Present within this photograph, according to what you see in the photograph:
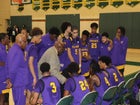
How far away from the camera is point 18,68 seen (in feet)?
16.7

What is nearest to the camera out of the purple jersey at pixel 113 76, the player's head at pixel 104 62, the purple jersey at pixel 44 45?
the purple jersey at pixel 113 76

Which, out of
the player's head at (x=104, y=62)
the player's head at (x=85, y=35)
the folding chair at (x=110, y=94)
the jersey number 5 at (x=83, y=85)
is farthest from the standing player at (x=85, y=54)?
the jersey number 5 at (x=83, y=85)

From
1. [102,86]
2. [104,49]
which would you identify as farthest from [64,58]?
[104,49]

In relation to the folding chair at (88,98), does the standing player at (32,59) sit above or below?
above

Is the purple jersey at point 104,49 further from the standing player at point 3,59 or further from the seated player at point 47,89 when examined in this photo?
the seated player at point 47,89

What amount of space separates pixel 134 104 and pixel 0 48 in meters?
2.95

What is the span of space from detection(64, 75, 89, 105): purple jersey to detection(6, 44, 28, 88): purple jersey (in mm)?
1050

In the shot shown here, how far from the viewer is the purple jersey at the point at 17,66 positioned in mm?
5004

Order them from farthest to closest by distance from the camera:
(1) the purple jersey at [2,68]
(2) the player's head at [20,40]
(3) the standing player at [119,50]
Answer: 1. (3) the standing player at [119,50]
2. (1) the purple jersey at [2,68]
3. (2) the player's head at [20,40]

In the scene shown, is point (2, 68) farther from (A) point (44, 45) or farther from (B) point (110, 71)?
(B) point (110, 71)

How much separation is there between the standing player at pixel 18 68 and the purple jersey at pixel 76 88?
106 centimetres

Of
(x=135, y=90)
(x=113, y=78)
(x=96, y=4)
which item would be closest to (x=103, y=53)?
(x=135, y=90)

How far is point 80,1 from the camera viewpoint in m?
19.1

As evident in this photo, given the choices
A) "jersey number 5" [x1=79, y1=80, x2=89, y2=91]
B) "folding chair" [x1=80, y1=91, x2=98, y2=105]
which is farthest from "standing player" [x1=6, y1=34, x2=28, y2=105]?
"folding chair" [x1=80, y1=91, x2=98, y2=105]
